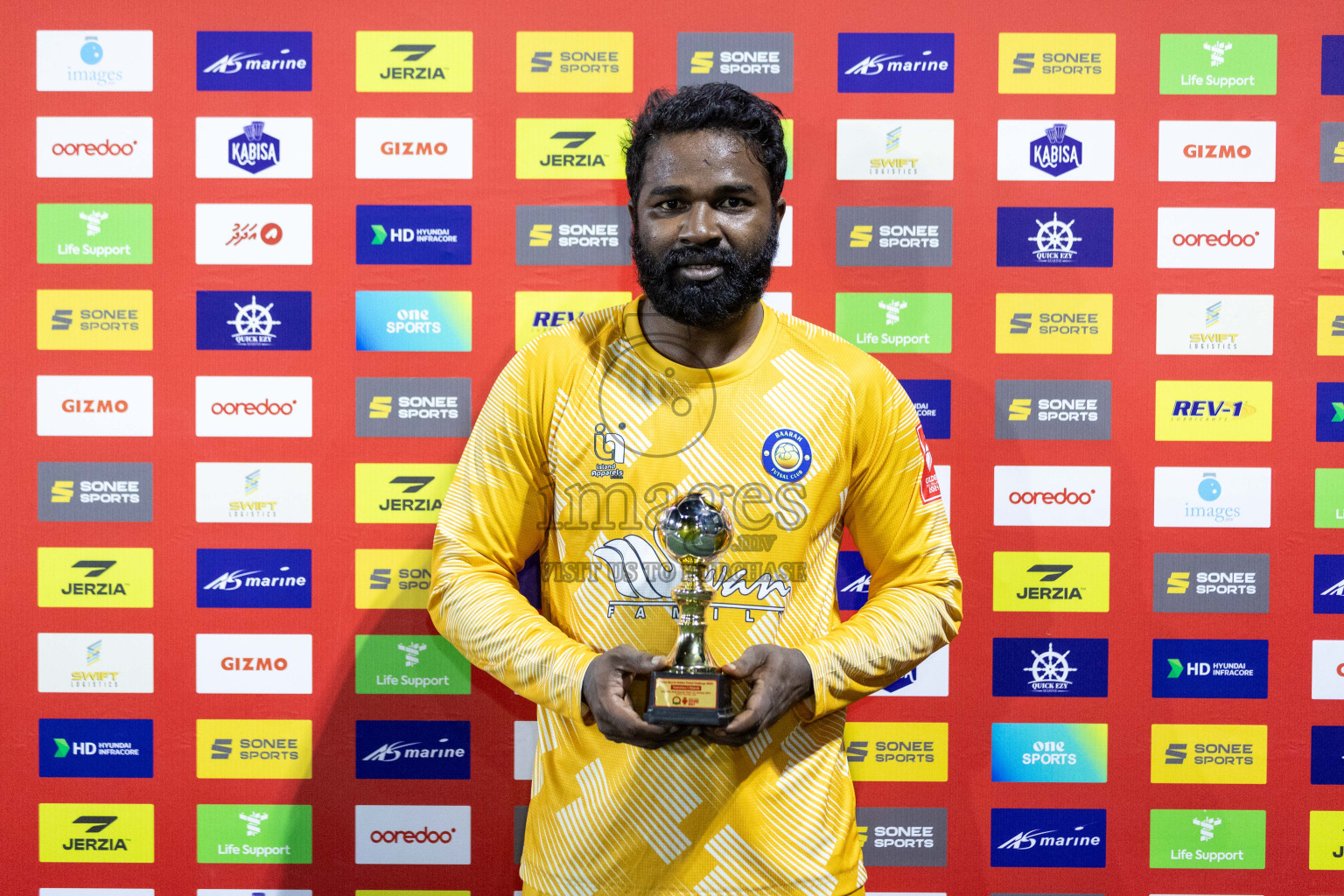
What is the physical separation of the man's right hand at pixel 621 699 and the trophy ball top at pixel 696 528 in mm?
171

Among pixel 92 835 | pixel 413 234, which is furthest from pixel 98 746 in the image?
pixel 413 234

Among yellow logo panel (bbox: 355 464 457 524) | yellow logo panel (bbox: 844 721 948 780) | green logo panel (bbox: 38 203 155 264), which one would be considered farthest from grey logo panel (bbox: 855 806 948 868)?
green logo panel (bbox: 38 203 155 264)

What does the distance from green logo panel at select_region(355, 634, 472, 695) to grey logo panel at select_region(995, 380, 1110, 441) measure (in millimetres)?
1441

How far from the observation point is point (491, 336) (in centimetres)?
212

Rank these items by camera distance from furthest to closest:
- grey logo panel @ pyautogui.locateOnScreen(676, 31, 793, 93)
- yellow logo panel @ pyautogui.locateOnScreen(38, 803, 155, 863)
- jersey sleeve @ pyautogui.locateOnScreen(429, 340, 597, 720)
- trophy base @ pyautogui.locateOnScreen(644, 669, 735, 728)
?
yellow logo panel @ pyautogui.locateOnScreen(38, 803, 155, 863) → grey logo panel @ pyautogui.locateOnScreen(676, 31, 793, 93) → jersey sleeve @ pyautogui.locateOnScreen(429, 340, 597, 720) → trophy base @ pyautogui.locateOnScreen(644, 669, 735, 728)

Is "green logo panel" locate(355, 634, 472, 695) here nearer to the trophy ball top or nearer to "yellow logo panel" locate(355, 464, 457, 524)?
"yellow logo panel" locate(355, 464, 457, 524)

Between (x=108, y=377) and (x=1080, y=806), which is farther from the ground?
(x=108, y=377)

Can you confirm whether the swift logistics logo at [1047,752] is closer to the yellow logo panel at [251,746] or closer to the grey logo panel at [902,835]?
the grey logo panel at [902,835]

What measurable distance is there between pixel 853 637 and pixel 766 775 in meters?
0.28

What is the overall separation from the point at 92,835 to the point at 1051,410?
258cm

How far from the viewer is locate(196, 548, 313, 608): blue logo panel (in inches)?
84.0

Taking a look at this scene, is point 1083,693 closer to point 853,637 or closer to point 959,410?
point 959,410

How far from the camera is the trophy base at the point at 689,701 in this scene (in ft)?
4.25

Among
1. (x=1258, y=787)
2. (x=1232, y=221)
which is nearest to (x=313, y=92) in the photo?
(x=1232, y=221)
